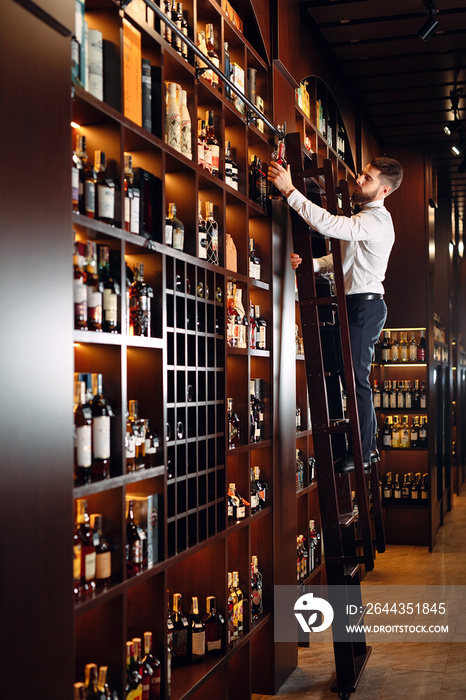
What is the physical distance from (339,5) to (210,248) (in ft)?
8.54

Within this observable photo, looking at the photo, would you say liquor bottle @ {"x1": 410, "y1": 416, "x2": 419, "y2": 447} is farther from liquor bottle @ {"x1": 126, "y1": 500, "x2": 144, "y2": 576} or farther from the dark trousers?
liquor bottle @ {"x1": 126, "y1": 500, "x2": 144, "y2": 576}

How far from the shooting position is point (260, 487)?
4258mm

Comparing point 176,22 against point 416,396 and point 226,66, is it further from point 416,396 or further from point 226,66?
point 416,396

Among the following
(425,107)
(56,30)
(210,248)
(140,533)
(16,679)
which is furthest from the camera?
(425,107)

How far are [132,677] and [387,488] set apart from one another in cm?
599

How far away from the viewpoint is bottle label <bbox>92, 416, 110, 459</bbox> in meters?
2.50

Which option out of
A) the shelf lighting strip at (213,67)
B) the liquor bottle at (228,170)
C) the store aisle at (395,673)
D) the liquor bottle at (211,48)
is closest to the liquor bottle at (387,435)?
the store aisle at (395,673)

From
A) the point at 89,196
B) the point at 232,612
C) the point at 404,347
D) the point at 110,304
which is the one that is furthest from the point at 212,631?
the point at 404,347

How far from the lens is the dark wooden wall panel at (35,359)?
188 centimetres

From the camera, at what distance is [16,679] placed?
1877mm

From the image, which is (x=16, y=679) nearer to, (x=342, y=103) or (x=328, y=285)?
(x=328, y=285)

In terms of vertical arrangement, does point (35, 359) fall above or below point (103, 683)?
above

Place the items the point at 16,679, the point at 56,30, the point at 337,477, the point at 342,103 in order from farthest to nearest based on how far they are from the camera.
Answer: the point at 342,103 → the point at 337,477 → the point at 56,30 → the point at 16,679

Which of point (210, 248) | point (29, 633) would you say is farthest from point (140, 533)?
point (210, 248)
